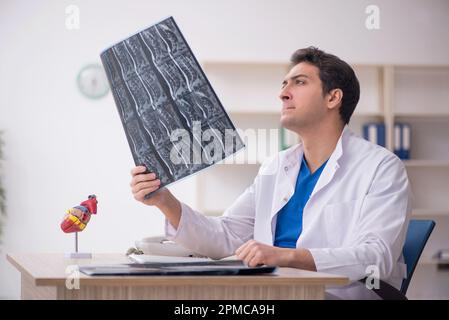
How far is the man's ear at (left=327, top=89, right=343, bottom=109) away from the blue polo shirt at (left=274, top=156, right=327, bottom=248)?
0.83 ft

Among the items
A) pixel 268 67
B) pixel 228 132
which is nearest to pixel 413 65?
pixel 268 67

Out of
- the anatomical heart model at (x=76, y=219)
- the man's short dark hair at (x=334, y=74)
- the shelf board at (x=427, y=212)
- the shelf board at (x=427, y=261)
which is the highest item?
the man's short dark hair at (x=334, y=74)

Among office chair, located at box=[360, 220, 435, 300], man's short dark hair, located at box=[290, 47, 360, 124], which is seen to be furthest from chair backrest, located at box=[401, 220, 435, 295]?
man's short dark hair, located at box=[290, 47, 360, 124]

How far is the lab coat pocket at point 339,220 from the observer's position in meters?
2.18

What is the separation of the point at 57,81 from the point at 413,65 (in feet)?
9.48

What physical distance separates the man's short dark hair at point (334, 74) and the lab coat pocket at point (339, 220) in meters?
0.50

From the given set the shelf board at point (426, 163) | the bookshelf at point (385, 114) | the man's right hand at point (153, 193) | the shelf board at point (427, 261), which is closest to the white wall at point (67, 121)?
the bookshelf at point (385, 114)

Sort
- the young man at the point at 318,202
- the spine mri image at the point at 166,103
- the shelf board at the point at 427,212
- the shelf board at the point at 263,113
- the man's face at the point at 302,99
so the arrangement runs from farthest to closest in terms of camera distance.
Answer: the shelf board at the point at 427,212
the shelf board at the point at 263,113
the man's face at the point at 302,99
the young man at the point at 318,202
the spine mri image at the point at 166,103

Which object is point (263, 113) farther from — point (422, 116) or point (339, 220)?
point (339, 220)

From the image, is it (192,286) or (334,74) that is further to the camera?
(334,74)

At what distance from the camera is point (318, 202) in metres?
2.25

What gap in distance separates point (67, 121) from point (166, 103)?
14.7 ft

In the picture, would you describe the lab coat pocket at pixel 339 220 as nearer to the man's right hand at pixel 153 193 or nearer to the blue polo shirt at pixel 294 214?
the blue polo shirt at pixel 294 214

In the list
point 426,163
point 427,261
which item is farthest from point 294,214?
point 426,163
